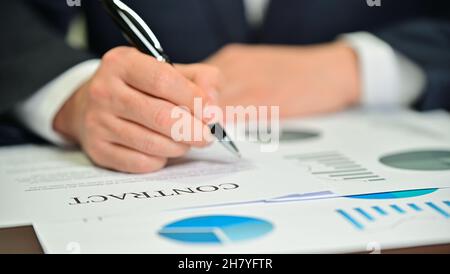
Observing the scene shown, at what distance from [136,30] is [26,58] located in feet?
0.57

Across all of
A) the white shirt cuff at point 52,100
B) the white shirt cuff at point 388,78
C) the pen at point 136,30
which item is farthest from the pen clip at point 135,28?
the white shirt cuff at point 388,78

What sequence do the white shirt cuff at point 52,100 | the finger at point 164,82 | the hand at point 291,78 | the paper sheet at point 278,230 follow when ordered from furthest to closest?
the hand at point 291,78 → the white shirt cuff at point 52,100 → the finger at point 164,82 → the paper sheet at point 278,230

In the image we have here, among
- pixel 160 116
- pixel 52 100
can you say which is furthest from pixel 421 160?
pixel 52 100

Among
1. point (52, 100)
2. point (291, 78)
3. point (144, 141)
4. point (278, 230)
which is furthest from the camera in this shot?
point (291, 78)

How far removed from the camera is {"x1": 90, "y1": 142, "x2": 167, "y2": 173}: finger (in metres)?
0.39

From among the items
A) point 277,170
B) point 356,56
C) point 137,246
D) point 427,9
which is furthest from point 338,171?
point 427,9

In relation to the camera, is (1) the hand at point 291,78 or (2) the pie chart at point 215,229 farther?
(1) the hand at point 291,78

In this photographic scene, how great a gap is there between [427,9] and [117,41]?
0.43 m

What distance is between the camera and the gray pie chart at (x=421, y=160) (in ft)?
1.27

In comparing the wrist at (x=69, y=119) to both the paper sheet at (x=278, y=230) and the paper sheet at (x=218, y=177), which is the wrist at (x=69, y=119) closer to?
the paper sheet at (x=218, y=177)

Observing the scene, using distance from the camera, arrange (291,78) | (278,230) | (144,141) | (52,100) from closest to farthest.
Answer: (278,230) → (144,141) → (52,100) → (291,78)

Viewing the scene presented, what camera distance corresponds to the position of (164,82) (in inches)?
14.5

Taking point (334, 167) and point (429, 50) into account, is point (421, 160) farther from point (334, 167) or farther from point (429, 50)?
point (429, 50)

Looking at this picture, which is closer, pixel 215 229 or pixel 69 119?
pixel 215 229
